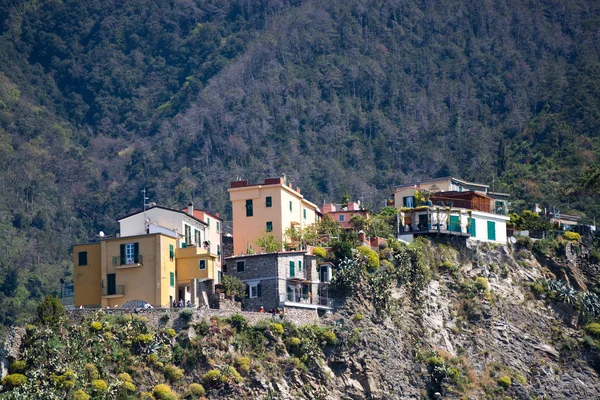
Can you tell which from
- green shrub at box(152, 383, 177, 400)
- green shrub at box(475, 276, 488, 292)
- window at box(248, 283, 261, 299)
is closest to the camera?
green shrub at box(152, 383, 177, 400)

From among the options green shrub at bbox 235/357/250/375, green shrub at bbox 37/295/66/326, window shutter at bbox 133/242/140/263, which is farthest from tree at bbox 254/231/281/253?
green shrub at bbox 37/295/66/326

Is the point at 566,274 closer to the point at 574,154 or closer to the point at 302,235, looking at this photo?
the point at 302,235

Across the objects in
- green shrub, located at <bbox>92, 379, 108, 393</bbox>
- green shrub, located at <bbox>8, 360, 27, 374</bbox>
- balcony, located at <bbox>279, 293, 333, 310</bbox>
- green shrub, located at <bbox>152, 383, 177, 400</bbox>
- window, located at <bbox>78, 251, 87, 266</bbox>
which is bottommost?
green shrub, located at <bbox>152, 383, 177, 400</bbox>

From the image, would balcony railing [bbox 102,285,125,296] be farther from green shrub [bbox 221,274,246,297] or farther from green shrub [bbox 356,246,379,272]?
green shrub [bbox 356,246,379,272]

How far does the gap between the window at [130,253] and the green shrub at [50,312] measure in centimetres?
946

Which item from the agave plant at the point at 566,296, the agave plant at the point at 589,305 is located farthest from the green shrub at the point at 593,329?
the agave plant at the point at 566,296

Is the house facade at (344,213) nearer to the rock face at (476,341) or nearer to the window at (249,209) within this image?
the window at (249,209)

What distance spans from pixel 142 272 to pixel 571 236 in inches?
1653

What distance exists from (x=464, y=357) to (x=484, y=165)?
75.3 metres

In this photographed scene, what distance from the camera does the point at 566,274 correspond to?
11431 centimetres

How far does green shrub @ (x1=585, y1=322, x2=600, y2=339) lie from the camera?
109m

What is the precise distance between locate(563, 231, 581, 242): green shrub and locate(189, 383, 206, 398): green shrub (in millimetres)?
44388

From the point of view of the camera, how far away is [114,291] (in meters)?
92.2

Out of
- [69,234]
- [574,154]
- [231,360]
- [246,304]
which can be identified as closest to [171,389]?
[231,360]
